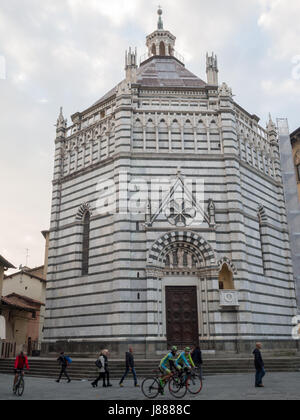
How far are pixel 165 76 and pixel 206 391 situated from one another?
23.7 meters

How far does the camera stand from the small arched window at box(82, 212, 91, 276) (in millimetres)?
24078

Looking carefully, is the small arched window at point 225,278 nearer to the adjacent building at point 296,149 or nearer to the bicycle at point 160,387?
the bicycle at point 160,387

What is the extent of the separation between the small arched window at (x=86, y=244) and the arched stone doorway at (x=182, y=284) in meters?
4.79

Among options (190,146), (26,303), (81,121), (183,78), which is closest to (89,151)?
(81,121)

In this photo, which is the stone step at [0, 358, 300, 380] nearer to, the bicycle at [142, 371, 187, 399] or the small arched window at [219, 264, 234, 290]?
the small arched window at [219, 264, 234, 290]

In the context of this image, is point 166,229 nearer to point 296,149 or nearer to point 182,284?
point 182,284

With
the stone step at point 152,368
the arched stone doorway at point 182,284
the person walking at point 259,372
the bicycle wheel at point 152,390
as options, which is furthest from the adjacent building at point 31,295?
the person walking at point 259,372

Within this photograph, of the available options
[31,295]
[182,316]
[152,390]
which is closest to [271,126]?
[182,316]

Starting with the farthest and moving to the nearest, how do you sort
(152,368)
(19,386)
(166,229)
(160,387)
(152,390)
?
(166,229), (152,368), (19,386), (152,390), (160,387)

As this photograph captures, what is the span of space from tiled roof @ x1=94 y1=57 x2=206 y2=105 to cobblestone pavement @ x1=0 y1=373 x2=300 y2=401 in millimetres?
19125

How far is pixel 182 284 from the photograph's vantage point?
21.8m

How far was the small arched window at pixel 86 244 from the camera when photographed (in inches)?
948

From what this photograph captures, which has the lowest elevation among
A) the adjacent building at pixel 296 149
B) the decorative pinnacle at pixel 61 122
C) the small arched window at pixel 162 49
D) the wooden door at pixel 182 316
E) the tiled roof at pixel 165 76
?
the wooden door at pixel 182 316

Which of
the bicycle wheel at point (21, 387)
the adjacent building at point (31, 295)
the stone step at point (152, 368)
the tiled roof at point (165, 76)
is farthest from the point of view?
the adjacent building at point (31, 295)
